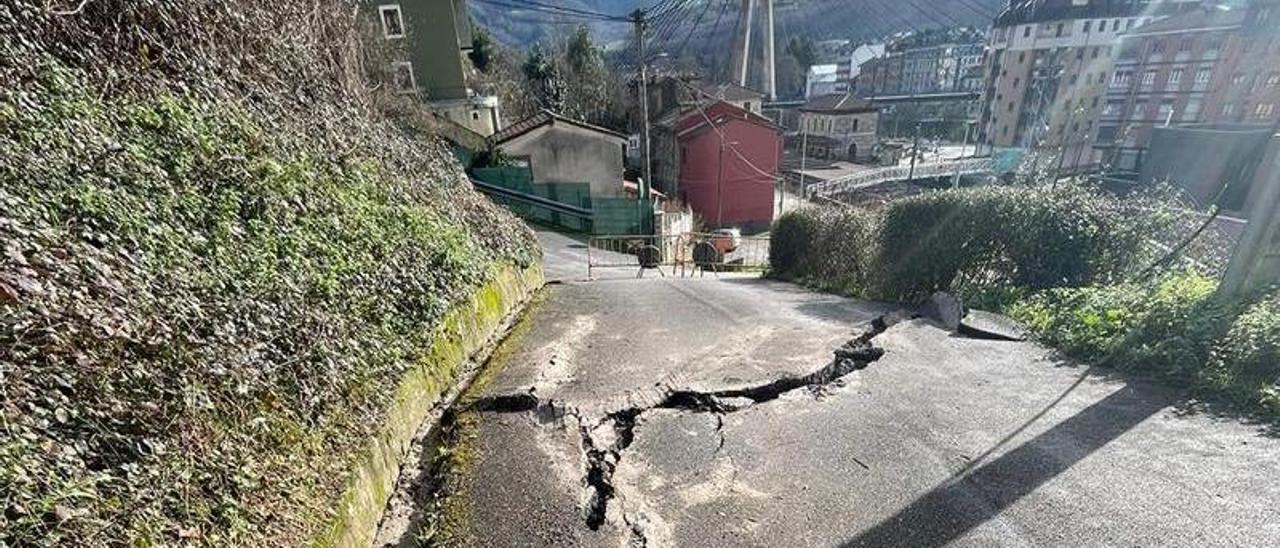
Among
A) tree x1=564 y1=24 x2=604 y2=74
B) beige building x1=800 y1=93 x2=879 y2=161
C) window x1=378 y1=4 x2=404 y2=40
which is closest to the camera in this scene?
window x1=378 y1=4 x2=404 y2=40

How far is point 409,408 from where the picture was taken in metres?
3.41

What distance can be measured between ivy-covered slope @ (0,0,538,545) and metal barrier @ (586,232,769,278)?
28.3 feet

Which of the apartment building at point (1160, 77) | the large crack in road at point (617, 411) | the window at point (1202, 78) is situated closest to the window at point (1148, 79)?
the apartment building at point (1160, 77)

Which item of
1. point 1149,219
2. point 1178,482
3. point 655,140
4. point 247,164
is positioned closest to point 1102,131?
point 655,140

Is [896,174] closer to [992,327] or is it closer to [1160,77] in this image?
[1160,77]

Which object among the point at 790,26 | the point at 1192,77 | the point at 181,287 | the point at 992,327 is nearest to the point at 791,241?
the point at 992,327

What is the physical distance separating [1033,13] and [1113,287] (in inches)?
2136

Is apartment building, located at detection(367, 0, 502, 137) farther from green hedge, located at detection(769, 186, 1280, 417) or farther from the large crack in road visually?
the large crack in road

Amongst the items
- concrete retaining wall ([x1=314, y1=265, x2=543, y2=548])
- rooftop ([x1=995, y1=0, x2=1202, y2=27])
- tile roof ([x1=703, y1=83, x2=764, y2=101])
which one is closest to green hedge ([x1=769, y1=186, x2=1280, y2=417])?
concrete retaining wall ([x1=314, y1=265, x2=543, y2=548])

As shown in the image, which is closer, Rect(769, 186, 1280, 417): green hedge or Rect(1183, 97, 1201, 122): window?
Rect(769, 186, 1280, 417): green hedge

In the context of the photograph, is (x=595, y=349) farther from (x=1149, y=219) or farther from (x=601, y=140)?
(x=601, y=140)

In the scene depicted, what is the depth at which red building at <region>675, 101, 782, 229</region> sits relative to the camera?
84.6 feet

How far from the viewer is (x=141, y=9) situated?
368 cm

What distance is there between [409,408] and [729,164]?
79.8ft
